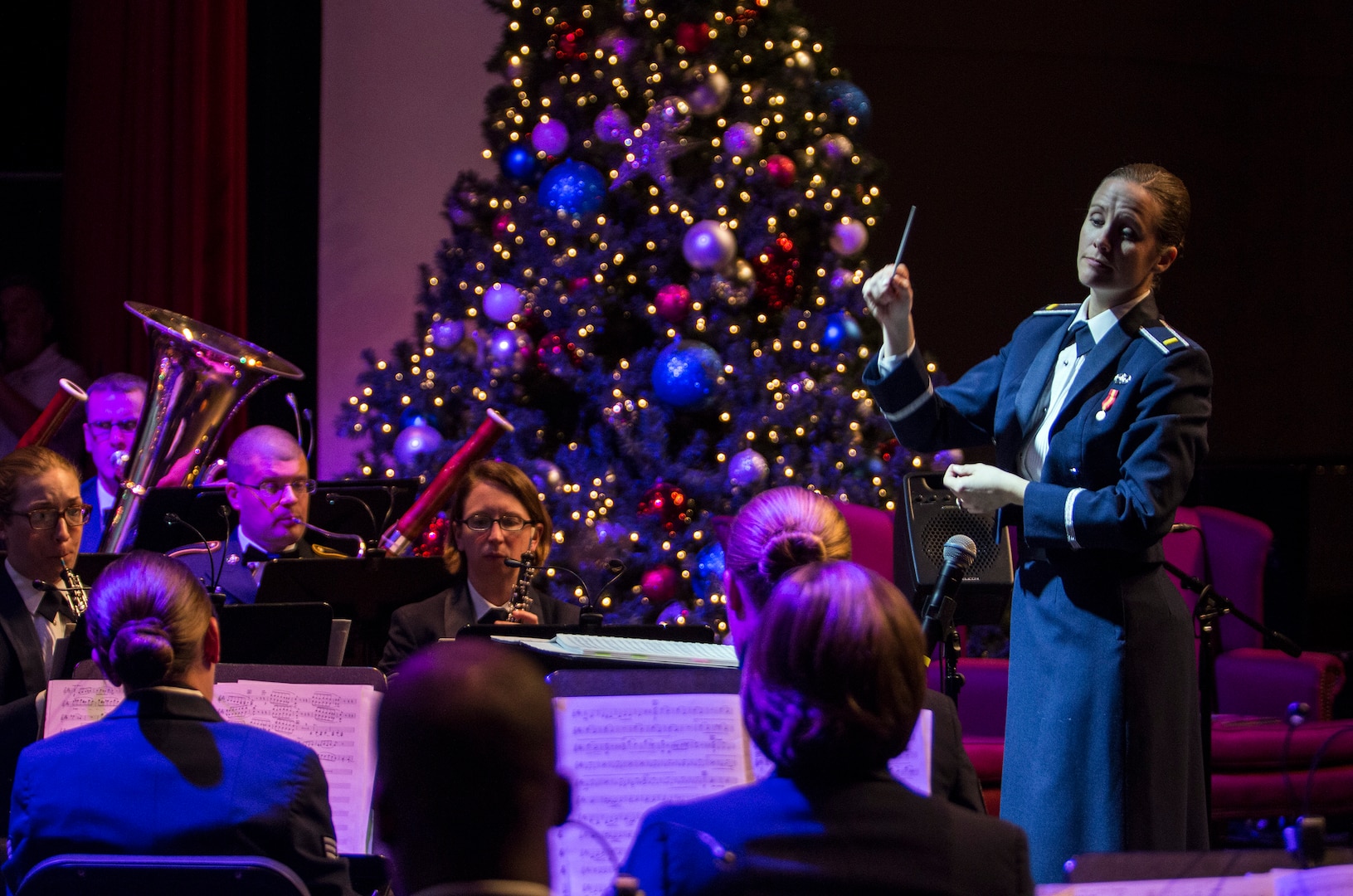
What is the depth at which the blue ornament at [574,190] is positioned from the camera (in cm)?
537

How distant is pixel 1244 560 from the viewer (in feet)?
17.5

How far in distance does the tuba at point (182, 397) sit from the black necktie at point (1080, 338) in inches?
123

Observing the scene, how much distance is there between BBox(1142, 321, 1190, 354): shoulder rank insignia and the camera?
2.26 metres

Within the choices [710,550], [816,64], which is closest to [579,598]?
[710,550]

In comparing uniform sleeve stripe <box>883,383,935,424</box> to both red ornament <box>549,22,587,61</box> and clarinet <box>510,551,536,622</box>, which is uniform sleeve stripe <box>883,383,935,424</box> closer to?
clarinet <box>510,551,536,622</box>

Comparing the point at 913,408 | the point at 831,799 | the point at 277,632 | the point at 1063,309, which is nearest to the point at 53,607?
the point at 277,632

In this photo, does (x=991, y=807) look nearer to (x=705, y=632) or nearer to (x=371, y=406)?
(x=705, y=632)

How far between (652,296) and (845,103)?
121 centimetres

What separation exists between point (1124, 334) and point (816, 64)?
3692mm

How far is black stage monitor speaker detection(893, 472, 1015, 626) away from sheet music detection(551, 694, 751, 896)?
1473 millimetres

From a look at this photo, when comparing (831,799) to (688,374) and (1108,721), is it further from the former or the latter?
(688,374)

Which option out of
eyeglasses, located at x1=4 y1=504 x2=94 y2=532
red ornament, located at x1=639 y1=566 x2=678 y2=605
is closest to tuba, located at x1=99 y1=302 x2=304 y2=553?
eyeglasses, located at x1=4 y1=504 x2=94 y2=532

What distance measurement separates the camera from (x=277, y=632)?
2.95 metres

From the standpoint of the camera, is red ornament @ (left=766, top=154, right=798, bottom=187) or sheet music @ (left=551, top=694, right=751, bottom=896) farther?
red ornament @ (left=766, top=154, right=798, bottom=187)
